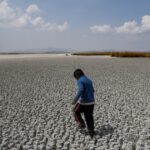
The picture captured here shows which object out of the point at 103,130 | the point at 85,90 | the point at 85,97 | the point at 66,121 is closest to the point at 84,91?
the point at 85,90

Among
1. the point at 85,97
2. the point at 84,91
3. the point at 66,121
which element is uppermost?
the point at 84,91

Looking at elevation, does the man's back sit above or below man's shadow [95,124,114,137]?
above

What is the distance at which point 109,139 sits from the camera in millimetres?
7008

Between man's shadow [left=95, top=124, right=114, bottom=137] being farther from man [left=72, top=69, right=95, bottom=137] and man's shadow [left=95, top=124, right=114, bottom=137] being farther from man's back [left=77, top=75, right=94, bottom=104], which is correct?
man's back [left=77, top=75, right=94, bottom=104]

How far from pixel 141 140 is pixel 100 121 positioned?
1.98 metres

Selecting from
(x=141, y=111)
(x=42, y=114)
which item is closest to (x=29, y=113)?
(x=42, y=114)

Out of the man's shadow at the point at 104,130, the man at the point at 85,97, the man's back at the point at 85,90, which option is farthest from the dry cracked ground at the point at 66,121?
the man's back at the point at 85,90

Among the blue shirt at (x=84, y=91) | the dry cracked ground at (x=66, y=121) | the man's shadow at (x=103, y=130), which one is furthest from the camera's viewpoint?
the man's shadow at (x=103, y=130)

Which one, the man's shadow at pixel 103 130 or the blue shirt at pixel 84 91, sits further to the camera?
the man's shadow at pixel 103 130

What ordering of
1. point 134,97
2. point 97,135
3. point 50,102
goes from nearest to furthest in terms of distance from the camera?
point 97,135
point 50,102
point 134,97

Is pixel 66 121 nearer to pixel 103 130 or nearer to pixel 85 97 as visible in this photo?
pixel 103 130

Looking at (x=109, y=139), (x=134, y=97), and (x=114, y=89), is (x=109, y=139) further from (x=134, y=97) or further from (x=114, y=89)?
(x=114, y=89)

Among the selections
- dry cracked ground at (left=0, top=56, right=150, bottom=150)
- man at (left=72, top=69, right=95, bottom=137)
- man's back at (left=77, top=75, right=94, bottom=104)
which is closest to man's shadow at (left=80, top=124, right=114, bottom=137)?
dry cracked ground at (left=0, top=56, right=150, bottom=150)

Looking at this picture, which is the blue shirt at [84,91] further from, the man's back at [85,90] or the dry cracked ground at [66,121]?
the dry cracked ground at [66,121]
